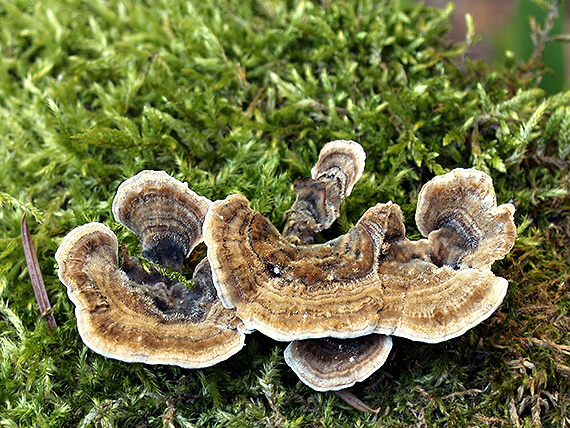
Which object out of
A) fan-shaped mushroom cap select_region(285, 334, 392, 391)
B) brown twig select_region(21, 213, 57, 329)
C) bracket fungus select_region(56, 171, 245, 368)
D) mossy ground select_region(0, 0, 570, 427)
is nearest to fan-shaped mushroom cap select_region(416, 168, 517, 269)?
mossy ground select_region(0, 0, 570, 427)

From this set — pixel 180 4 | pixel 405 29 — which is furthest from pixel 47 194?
pixel 405 29

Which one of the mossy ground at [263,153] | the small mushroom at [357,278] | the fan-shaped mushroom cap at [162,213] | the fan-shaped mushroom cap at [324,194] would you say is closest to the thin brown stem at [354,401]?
the mossy ground at [263,153]

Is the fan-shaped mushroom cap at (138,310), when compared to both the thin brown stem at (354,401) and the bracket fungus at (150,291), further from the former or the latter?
the thin brown stem at (354,401)

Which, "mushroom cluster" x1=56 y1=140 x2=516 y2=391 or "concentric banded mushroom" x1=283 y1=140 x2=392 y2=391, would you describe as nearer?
"mushroom cluster" x1=56 y1=140 x2=516 y2=391

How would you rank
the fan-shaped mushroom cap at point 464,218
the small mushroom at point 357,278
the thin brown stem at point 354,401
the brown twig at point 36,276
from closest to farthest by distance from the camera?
the small mushroom at point 357,278 → the fan-shaped mushroom cap at point 464,218 → the thin brown stem at point 354,401 → the brown twig at point 36,276

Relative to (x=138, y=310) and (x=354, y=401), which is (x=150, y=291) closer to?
(x=138, y=310)

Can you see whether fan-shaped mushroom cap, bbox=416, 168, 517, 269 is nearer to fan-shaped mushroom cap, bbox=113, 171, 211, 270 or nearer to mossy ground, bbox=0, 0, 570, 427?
mossy ground, bbox=0, 0, 570, 427
